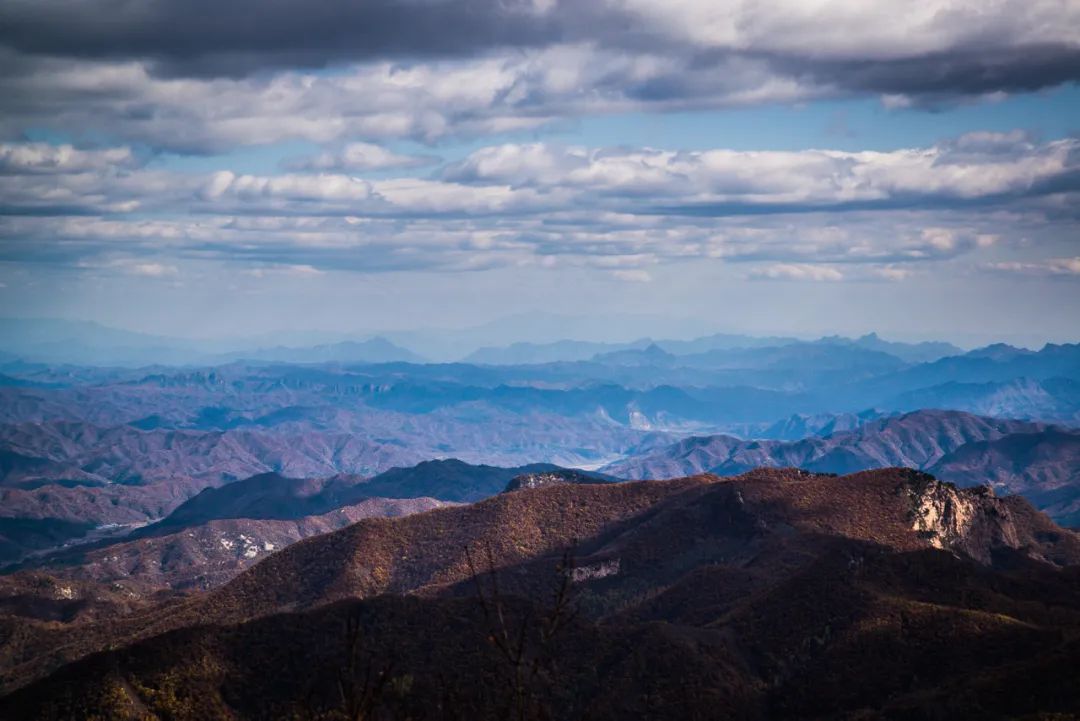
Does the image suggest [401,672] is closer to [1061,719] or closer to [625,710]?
[625,710]

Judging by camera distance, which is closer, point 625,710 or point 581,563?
point 625,710

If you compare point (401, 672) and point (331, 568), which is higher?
point (401, 672)

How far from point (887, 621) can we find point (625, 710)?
3232 centimetres

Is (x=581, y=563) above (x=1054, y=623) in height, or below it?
below

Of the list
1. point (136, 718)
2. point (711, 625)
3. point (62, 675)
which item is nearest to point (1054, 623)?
point (711, 625)

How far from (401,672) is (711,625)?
4073cm

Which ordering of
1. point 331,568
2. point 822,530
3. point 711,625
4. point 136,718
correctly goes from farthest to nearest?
point 331,568 → point 822,530 → point 711,625 → point 136,718

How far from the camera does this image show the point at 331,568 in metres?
190

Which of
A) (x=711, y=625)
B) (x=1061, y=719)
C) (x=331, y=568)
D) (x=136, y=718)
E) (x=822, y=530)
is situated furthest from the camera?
(x=331, y=568)

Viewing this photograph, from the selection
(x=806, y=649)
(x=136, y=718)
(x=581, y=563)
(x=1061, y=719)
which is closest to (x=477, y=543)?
(x=581, y=563)

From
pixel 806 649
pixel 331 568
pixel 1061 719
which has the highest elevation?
pixel 1061 719

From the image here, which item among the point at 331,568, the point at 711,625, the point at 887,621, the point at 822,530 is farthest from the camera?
the point at 331,568

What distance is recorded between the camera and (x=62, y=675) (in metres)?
108

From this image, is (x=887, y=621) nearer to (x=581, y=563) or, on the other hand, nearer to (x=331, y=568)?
(x=581, y=563)
